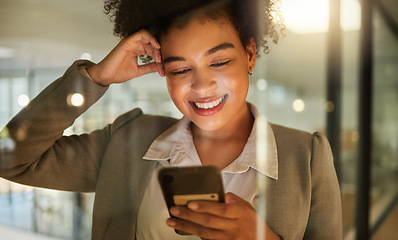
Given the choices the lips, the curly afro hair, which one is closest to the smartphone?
the lips

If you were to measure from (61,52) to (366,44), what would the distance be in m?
2.02

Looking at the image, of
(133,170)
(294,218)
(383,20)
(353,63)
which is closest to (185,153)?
(133,170)

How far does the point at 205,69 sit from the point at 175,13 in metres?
0.10

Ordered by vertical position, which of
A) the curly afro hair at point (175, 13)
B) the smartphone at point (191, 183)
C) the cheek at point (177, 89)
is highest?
the curly afro hair at point (175, 13)

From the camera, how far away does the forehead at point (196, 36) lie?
1.60ft

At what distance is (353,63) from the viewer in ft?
6.77

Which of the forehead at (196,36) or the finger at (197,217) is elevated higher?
the forehead at (196,36)

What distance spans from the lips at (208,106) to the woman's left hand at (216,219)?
0.12m

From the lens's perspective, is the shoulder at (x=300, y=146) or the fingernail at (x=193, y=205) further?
the shoulder at (x=300, y=146)

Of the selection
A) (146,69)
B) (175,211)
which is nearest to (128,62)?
(146,69)

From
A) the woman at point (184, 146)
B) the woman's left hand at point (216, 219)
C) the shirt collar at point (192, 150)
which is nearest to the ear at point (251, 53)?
the woman at point (184, 146)

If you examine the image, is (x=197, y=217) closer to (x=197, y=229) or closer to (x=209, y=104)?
(x=197, y=229)

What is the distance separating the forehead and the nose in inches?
1.4

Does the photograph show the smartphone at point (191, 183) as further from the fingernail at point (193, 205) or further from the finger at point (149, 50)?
the finger at point (149, 50)
